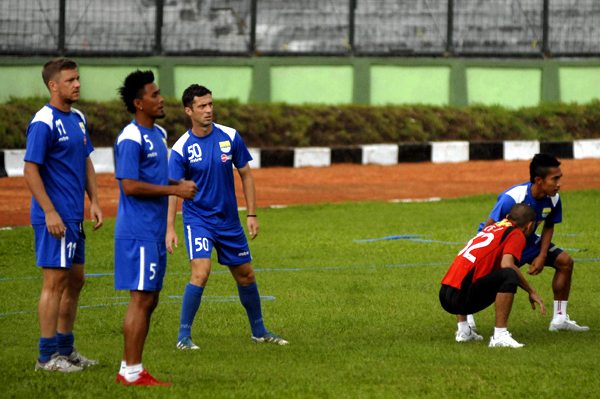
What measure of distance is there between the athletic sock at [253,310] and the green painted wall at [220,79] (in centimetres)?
1315

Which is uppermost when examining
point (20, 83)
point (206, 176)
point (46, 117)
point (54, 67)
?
point (20, 83)

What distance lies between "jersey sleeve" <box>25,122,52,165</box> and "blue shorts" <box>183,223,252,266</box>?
1.32 metres

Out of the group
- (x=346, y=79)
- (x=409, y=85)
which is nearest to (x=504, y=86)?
(x=409, y=85)

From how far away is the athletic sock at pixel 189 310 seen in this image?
19.4ft

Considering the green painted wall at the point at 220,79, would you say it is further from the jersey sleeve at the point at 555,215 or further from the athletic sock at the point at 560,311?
the athletic sock at the point at 560,311

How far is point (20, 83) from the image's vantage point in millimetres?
Answer: 17750

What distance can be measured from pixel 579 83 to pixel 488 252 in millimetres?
16425

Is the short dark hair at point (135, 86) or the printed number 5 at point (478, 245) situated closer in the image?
the short dark hair at point (135, 86)

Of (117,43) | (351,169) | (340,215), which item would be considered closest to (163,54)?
(117,43)

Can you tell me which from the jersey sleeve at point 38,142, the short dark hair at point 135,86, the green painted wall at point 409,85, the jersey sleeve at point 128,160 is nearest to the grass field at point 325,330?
the jersey sleeve at point 128,160

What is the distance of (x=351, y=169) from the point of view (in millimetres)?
17469

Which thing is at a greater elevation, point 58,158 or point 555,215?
point 58,158

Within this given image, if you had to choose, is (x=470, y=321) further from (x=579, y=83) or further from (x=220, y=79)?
(x=579, y=83)

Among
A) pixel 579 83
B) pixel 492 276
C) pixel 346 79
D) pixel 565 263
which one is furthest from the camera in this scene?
pixel 579 83
